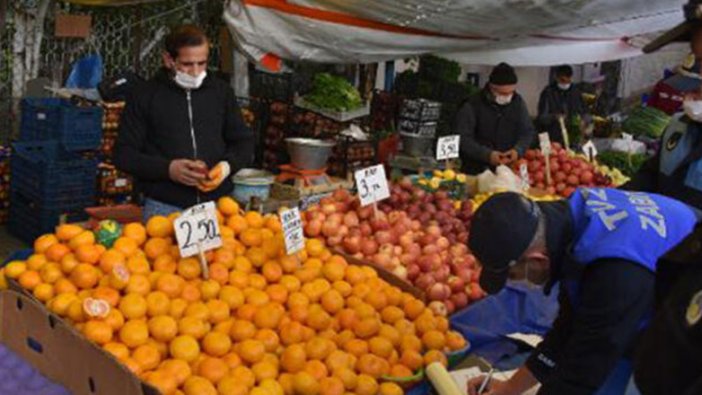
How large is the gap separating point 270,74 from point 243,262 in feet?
20.5

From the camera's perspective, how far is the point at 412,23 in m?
7.28

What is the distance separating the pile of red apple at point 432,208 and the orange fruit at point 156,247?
4.77 ft

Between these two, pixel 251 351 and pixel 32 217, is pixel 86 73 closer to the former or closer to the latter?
pixel 32 217

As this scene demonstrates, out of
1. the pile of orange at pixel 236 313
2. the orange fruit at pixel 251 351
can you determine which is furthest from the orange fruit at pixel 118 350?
the orange fruit at pixel 251 351

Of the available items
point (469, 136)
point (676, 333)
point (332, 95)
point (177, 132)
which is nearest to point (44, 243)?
point (177, 132)

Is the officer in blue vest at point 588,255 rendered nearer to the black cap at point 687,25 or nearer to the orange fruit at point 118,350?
the black cap at point 687,25

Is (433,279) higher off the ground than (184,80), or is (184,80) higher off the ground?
(184,80)

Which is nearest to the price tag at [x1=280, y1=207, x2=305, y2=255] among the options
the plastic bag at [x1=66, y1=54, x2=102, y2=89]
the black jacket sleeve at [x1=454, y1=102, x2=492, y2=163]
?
the black jacket sleeve at [x1=454, y1=102, x2=492, y2=163]

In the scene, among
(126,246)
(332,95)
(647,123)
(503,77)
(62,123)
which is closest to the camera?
(126,246)

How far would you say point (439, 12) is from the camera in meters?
6.86

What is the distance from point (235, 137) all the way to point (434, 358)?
1813 millimetres

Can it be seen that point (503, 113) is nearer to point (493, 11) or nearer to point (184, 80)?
point (493, 11)

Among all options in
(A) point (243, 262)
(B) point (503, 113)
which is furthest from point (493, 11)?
(A) point (243, 262)

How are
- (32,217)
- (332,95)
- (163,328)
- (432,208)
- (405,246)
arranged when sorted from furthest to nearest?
(332,95) → (32,217) → (432,208) → (405,246) → (163,328)
